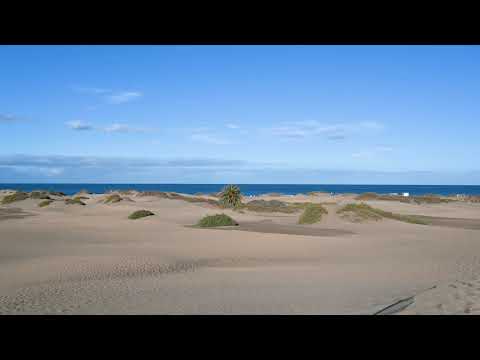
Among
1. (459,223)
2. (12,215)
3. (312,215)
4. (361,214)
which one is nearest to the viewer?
(361,214)

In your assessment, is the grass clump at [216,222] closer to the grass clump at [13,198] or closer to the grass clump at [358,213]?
the grass clump at [358,213]

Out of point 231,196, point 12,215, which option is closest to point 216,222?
point 12,215

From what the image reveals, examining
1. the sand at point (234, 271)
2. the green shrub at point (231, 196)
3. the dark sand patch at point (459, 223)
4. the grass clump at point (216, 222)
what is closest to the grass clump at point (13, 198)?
the green shrub at point (231, 196)

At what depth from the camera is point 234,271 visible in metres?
10.4

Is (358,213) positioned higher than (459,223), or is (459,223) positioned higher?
(358,213)

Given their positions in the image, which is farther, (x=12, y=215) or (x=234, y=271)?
(x=12, y=215)

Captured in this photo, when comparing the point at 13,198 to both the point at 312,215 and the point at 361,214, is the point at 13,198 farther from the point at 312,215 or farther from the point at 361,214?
the point at 361,214

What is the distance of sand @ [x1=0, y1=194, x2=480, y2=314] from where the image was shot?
23.7 feet

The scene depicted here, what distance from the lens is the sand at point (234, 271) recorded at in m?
7.21

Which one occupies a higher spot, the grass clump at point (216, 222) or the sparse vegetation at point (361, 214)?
the sparse vegetation at point (361, 214)

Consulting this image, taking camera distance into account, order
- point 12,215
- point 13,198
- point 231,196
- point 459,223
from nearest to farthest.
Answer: point 459,223 → point 12,215 → point 231,196 → point 13,198
